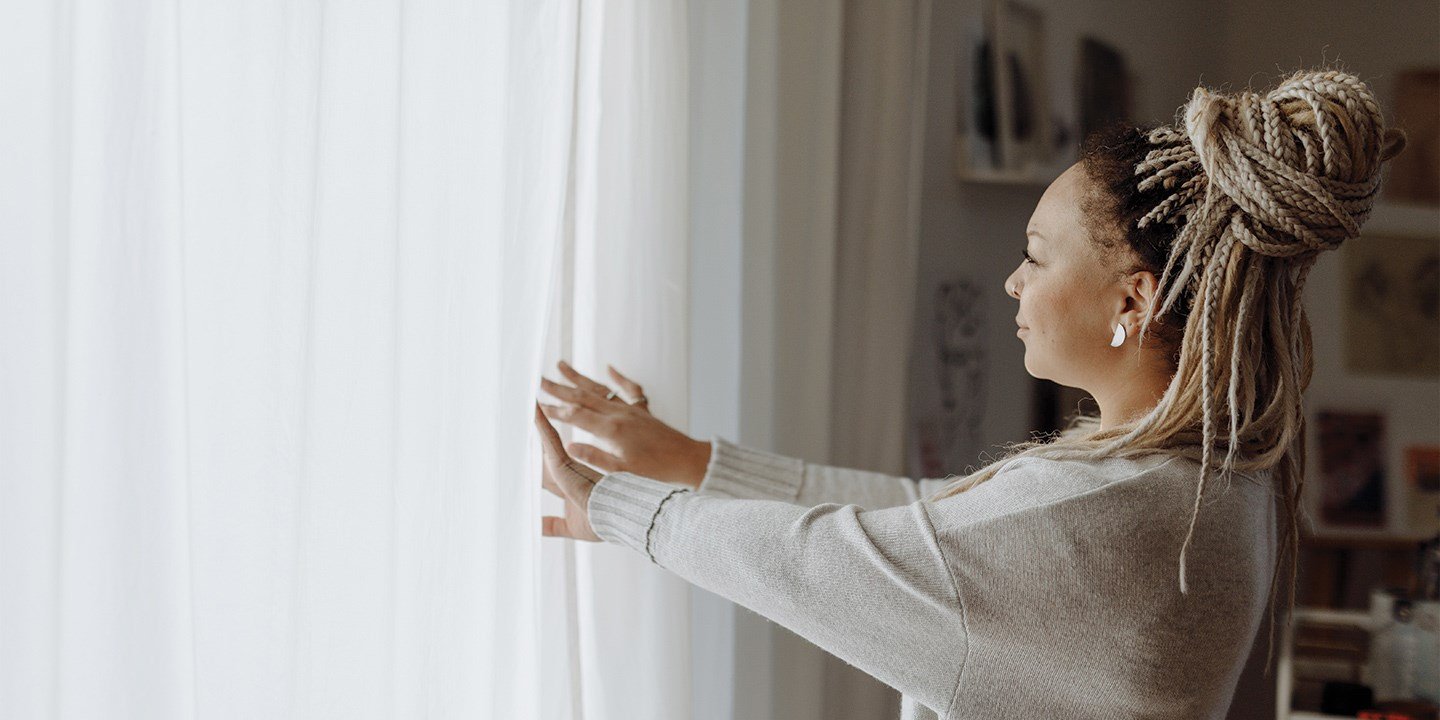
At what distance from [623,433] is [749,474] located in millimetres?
184

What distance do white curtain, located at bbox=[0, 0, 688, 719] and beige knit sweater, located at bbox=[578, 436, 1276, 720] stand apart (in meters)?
0.26

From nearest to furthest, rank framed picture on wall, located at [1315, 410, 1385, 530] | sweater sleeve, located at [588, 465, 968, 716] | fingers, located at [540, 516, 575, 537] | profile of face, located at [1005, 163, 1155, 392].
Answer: sweater sleeve, located at [588, 465, 968, 716] < profile of face, located at [1005, 163, 1155, 392] < fingers, located at [540, 516, 575, 537] < framed picture on wall, located at [1315, 410, 1385, 530]

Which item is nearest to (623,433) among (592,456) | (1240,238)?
(592,456)

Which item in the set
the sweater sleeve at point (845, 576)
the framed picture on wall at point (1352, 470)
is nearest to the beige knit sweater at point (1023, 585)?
the sweater sleeve at point (845, 576)

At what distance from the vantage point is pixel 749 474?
1306mm

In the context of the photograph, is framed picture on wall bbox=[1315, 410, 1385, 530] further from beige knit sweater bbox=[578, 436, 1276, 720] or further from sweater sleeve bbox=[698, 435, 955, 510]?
beige knit sweater bbox=[578, 436, 1276, 720]

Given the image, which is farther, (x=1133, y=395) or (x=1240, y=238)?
(x=1133, y=395)

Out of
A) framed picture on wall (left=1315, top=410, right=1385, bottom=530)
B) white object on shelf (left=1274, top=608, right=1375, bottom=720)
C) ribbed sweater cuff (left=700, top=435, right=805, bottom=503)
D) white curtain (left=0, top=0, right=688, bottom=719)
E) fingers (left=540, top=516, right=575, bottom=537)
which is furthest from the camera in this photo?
framed picture on wall (left=1315, top=410, right=1385, bottom=530)

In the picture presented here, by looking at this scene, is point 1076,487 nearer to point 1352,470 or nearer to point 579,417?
point 579,417

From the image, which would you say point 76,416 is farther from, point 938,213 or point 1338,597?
point 1338,597

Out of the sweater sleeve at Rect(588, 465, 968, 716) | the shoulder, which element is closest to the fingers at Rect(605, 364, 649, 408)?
the sweater sleeve at Rect(588, 465, 968, 716)

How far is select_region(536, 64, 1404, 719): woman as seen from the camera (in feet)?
3.05

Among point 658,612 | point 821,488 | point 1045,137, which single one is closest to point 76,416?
point 658,612

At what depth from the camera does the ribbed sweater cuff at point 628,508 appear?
1.02m
